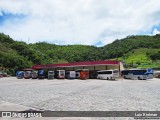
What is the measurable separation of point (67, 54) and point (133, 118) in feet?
426

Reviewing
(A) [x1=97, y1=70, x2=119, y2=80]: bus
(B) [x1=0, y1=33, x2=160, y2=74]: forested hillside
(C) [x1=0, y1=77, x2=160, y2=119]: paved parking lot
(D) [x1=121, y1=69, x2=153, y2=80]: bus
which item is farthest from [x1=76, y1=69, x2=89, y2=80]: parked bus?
(B) [x1=0, y1=33, x2=160, y2=74]: forested hillside

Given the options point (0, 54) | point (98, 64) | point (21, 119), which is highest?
point (0, 54)

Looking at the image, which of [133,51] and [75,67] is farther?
[133,51]

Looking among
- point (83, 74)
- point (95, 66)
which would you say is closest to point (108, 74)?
point (83, 74)

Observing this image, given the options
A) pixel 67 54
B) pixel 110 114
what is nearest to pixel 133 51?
pixel 67 54

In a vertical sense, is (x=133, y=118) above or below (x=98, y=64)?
below

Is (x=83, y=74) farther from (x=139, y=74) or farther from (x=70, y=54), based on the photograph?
(x=70, y=54)

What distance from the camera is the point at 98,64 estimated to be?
57656mm

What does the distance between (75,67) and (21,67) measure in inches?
1537

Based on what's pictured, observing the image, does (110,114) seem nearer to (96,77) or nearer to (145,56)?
(96,77)

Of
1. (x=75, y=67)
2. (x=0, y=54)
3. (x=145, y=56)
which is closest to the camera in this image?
(x=75, y=67)

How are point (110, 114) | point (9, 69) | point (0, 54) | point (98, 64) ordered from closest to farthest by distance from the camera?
1. point (110, 114)
2. point (98, 64)
3. point (9, 69)
4. point (0, 54)

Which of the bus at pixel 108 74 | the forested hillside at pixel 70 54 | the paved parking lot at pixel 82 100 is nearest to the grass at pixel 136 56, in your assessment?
the forested hillside at pixel 70 54

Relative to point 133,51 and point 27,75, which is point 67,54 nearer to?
point 133,51
